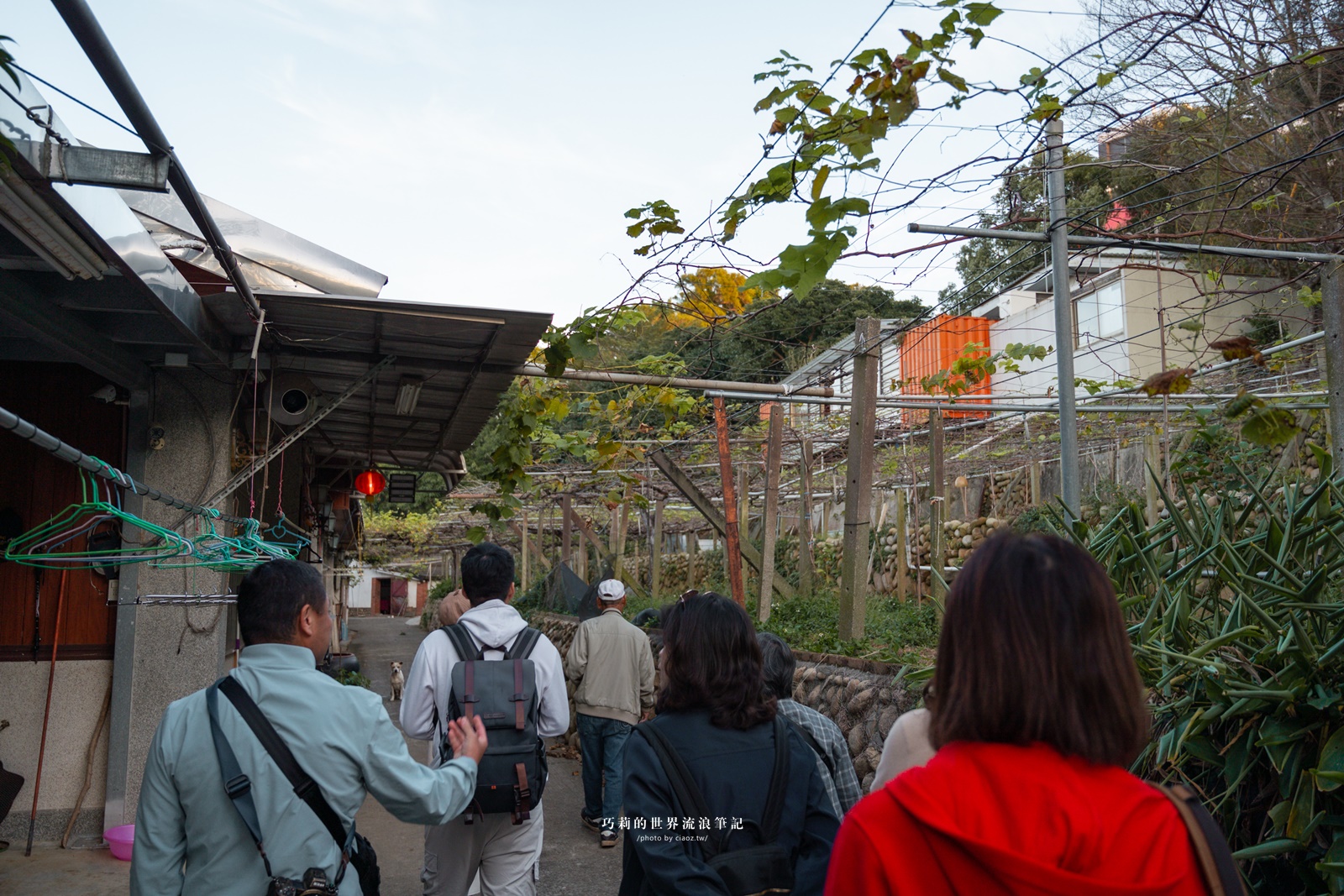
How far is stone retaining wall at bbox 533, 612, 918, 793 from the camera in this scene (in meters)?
5.82

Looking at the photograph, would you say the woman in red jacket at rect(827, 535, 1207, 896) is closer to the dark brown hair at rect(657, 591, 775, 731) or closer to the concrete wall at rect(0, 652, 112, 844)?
the dark brown hair at rect(657, 591, 775, 731)

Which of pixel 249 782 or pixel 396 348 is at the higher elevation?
pixel 396 348

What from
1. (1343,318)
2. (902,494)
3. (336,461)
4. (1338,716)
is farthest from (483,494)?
(1338,716)

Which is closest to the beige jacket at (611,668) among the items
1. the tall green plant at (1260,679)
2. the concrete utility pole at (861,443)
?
the concrete utility pole at (861,443)

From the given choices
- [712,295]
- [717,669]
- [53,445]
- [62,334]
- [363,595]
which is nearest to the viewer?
[717,669]

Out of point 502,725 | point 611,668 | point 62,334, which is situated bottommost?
point 611,668

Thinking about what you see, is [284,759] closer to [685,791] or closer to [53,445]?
[685,791]

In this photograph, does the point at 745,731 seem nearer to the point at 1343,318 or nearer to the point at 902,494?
the point at 1343,318

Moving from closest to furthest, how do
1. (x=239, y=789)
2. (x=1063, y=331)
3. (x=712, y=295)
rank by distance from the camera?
(x=239, y=789) < (x=1063, y=331) < (x=712, y=295)

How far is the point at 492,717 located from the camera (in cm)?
341

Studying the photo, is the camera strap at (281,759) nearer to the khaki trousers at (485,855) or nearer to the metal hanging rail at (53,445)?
the metal hanging rail at (53,445)

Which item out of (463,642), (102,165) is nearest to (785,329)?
(463,642)

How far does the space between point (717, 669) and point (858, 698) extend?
4111 mm

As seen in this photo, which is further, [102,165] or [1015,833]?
[102,165]
